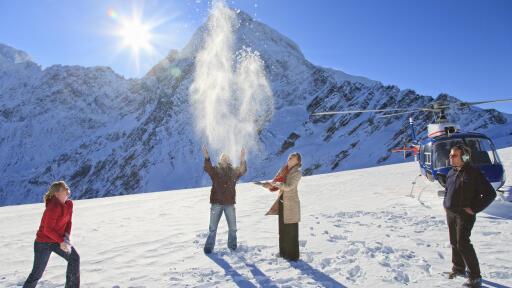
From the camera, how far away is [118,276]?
21.9 feet

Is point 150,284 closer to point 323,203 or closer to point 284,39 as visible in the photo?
point 323,203

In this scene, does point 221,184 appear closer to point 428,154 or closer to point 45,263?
point 45,263

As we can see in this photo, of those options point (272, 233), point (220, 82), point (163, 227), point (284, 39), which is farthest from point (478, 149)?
point (284, 39)

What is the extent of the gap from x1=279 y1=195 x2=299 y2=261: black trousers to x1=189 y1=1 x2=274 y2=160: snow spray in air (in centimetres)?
10703

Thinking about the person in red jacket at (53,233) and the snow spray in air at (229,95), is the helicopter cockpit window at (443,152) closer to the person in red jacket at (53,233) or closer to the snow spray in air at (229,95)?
the person in red jacket at (53,233)

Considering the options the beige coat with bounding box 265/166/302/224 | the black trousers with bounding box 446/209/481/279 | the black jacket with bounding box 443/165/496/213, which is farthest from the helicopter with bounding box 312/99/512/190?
the black trousers with bounding box 446/209/481/279

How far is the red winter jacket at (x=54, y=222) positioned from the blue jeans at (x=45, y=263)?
0.32 ft

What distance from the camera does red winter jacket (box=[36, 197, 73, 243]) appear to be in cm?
530

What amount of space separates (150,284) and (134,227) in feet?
17.5

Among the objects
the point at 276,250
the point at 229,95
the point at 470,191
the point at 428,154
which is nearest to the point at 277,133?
the point at 229,95

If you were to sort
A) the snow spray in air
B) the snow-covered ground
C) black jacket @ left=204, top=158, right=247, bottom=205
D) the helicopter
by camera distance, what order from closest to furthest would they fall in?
the snow-covered ground → black jacket @ left=204, top=158, right=247, bottom=205 → the helicopter → the snow spray in air

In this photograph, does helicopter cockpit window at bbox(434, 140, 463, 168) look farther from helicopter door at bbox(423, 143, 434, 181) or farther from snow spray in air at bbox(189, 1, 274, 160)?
snow spray in air at bbox(189, 1, 274, 160)

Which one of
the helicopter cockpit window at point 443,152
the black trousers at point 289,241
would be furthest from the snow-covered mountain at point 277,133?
the black trousers at point 289,241

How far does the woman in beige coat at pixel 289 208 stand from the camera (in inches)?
279
